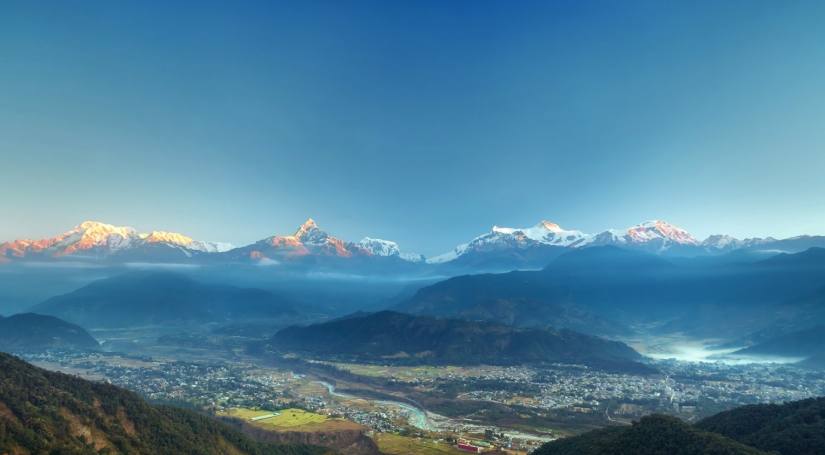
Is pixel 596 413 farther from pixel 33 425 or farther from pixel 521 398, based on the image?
pixel 33 425

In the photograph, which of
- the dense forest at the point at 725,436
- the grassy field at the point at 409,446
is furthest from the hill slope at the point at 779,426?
the grassy field at the point at 409,446

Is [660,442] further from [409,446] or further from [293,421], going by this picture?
[293,421]

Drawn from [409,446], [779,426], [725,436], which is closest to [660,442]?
[725,436]

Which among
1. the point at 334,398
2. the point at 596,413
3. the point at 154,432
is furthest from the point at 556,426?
the point at 154,432

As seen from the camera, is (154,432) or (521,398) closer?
(154,432)

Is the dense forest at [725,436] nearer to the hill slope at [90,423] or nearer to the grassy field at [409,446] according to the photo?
the grassy field at [409,446]

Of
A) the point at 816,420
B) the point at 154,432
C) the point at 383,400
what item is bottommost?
the point at 383,400

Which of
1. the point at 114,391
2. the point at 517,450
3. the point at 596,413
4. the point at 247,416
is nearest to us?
the point at 114,391
